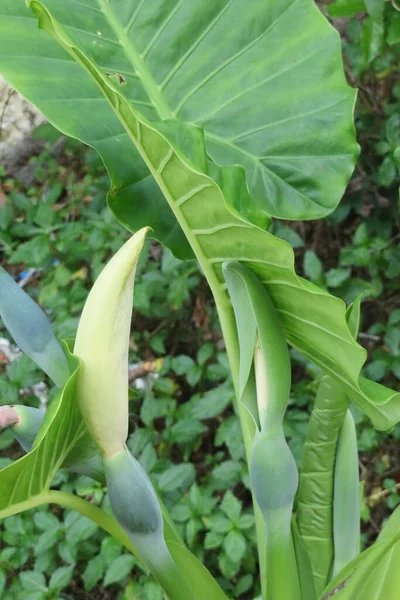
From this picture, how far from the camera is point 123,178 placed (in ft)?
2.11

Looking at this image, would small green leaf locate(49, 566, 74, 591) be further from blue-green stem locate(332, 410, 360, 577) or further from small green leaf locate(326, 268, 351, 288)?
small green leaf locate(326, 268, 351, 288)

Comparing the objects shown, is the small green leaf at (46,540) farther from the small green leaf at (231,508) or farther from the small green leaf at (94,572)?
the small green leaf at (231,508)

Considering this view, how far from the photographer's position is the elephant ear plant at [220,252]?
1.43 ft

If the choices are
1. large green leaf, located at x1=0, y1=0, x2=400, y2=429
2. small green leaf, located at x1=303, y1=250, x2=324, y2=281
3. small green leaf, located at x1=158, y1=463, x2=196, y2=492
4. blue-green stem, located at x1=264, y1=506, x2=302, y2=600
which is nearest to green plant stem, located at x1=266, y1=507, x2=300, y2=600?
blue-green stem, located at x1=264, y1=506, x2=302, y2=600

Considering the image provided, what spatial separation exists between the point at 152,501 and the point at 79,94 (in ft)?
1.38

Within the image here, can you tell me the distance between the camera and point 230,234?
0.46m

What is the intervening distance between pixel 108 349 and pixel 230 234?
4.7 inches

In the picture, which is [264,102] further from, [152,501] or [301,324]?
[152,501]

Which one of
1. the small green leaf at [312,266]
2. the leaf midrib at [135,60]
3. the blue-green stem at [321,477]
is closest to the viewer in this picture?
the blue-green stem at [321,477]

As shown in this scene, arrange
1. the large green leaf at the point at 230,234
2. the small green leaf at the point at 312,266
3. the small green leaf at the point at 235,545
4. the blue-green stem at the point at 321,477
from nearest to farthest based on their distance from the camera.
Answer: the large green leaf at the point at 230,234 → the blue-green stem at the point at 321,477 → the small green leaf at the point at 235,545 → the small green leaf at the point at 312,266

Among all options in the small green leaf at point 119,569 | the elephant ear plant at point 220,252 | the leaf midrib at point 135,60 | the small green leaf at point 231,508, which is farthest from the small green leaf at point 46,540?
the leaf midrib at point 135,60

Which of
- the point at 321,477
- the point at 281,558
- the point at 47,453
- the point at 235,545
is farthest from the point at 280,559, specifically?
the point at 235,545

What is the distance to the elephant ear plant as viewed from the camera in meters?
0.44

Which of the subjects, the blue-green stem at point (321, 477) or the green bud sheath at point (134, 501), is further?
the blue-green stem at point (321, 477)
